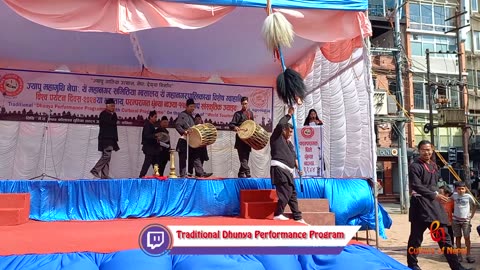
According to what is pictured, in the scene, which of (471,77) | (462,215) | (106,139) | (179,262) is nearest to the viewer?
(179,262)

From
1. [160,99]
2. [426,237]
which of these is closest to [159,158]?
[160,99]

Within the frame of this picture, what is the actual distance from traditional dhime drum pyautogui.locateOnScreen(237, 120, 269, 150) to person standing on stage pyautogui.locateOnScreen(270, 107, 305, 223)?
0.80m

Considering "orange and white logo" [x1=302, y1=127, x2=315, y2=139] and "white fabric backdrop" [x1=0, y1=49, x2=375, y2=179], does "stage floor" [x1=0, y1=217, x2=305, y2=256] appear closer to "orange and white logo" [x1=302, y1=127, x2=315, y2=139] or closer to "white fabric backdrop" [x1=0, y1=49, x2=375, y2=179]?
"orange and white logo" [x1=302, y1=127, x2=315, y2=139]

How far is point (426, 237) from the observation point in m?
8.57

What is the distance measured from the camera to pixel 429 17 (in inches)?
1009

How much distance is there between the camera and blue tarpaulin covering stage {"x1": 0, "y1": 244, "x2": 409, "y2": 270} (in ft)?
10.9

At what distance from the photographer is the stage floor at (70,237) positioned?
3.57 m

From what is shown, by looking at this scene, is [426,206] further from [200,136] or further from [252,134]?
[200,136]

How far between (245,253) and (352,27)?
353 centimetres

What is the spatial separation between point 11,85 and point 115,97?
181cm

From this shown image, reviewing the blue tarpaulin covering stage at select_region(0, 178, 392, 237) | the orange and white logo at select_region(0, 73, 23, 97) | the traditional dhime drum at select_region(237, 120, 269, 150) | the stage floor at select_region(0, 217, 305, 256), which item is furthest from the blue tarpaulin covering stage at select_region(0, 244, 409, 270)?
the orange and white logo at select_region(0, 73, 23, 97)

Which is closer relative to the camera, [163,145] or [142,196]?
[142,196]

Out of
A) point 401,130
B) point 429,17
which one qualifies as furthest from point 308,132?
point 429,17

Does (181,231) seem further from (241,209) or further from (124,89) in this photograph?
Answer: (124,89)
